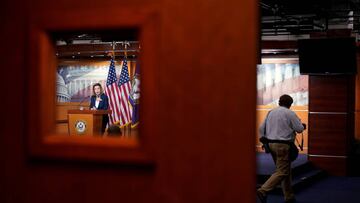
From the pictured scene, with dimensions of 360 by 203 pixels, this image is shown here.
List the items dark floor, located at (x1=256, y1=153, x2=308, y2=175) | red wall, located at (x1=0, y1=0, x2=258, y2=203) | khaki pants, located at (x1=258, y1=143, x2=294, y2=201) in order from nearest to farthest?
1. red wall, located at (x1=0, y1=0, x2=258, y2=203)
2. khaki pants, located at (x1=258, y1=143, x2=294, y2=201)
3. dark floor, located at (x1=256, y1=153, x2=308, y2=175)

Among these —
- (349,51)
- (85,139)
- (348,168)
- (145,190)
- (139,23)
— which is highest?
(349,51)

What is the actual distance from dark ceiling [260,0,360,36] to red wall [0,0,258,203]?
813 centimetres

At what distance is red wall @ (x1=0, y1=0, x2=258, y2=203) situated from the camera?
1.14 m

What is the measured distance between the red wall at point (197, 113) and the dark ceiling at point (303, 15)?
8130mm

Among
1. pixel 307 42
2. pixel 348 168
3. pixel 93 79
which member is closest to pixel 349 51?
→ pixel 307 42

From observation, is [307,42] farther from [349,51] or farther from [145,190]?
[145,190]

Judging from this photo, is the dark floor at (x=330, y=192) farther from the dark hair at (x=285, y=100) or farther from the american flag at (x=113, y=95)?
the american flag at (x=113, y=95)

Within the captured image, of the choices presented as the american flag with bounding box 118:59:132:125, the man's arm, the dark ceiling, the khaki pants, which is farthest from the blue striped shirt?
the american flag with bounding box 118:59:132:125

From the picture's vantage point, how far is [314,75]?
896 centimetres

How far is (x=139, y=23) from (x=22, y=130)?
0.43 metres

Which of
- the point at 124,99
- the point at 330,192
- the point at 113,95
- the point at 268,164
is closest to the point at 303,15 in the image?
the point at 268,164

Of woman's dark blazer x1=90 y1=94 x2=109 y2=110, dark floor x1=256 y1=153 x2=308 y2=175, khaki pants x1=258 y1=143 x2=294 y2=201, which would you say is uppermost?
woman's dark blazer x1=90 y1=94 x2=109 y2=110

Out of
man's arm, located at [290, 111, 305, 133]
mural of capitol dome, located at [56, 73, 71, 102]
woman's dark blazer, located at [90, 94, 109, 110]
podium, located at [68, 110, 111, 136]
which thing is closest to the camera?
man's arm, located at [290, 111, 305, 133]

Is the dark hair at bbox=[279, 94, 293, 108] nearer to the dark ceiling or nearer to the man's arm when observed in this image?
the man's arm
